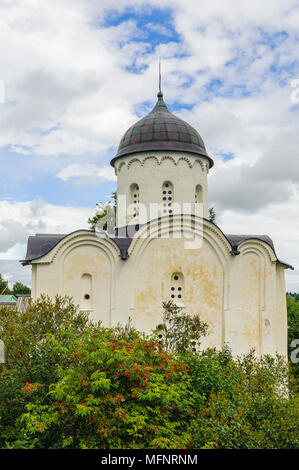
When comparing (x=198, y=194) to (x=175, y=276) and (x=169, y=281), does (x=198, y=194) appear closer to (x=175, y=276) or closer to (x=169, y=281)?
(x=175, y=276)

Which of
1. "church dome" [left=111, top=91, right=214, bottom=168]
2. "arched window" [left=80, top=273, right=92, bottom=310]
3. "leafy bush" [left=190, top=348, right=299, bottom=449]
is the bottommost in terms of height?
"leafy bush" [left=190, top=348, right=299, bottom=449]

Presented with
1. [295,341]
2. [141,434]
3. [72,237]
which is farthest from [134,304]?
[295,341]

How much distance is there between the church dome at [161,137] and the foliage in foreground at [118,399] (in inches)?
391

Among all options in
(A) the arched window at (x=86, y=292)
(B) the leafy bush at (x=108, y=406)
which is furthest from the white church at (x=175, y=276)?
(B) the leafy bush at (x=108, y=406)

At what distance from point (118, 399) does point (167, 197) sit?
11262 millimetres

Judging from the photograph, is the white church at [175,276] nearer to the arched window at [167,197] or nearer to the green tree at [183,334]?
the arched window at [167,197]

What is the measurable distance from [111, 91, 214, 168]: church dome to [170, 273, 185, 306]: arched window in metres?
5.23

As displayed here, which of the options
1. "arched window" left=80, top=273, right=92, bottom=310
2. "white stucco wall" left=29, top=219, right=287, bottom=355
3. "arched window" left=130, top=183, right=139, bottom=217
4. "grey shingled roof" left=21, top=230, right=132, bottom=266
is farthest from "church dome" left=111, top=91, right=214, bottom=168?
"arched window" left=80, top=273, right=92, bottom=310

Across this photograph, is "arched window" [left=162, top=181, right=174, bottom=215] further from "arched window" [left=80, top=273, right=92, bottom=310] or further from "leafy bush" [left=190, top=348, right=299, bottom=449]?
"leafy bush" [left=190, top=348, right=299, bottom=449]

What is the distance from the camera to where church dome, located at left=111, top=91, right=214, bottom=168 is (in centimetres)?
1753

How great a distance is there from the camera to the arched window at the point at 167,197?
17.2m

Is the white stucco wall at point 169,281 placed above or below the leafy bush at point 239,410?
above
